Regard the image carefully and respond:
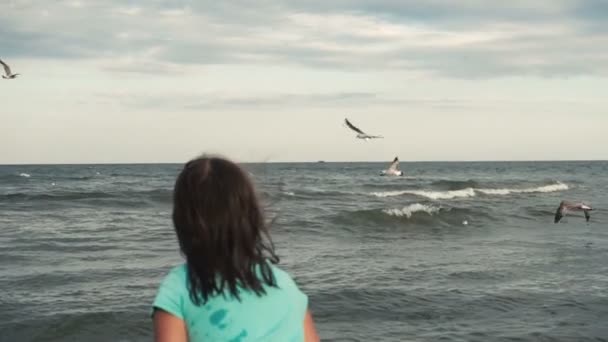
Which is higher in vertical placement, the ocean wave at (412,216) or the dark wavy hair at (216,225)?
the dark wavy hair at (216,225)

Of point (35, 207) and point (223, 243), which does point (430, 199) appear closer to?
point (35, 207)

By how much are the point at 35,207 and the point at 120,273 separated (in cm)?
1537

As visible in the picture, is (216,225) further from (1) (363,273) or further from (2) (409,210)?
(2) (409,210)

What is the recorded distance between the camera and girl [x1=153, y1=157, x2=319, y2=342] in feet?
6.64

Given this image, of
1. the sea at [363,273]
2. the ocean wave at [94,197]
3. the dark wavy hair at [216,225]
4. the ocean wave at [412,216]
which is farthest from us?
the ocean wave at [94,197]

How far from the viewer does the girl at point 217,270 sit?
79.7 inches

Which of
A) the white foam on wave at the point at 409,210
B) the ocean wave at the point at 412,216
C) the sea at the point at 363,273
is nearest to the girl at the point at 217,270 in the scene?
the sea at the point at 363,273

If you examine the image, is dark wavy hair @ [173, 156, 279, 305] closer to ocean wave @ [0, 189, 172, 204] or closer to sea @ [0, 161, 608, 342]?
sea @ [0, 161, 608, 342]

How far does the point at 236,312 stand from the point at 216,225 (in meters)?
0.24

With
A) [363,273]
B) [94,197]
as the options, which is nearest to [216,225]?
[363,273]

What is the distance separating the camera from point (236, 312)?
208cm

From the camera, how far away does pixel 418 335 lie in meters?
7.66

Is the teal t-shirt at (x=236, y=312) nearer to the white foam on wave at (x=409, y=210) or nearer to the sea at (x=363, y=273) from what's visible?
the sea at (x=363, y=273)

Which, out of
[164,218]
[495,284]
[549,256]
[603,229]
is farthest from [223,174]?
[164,218]
